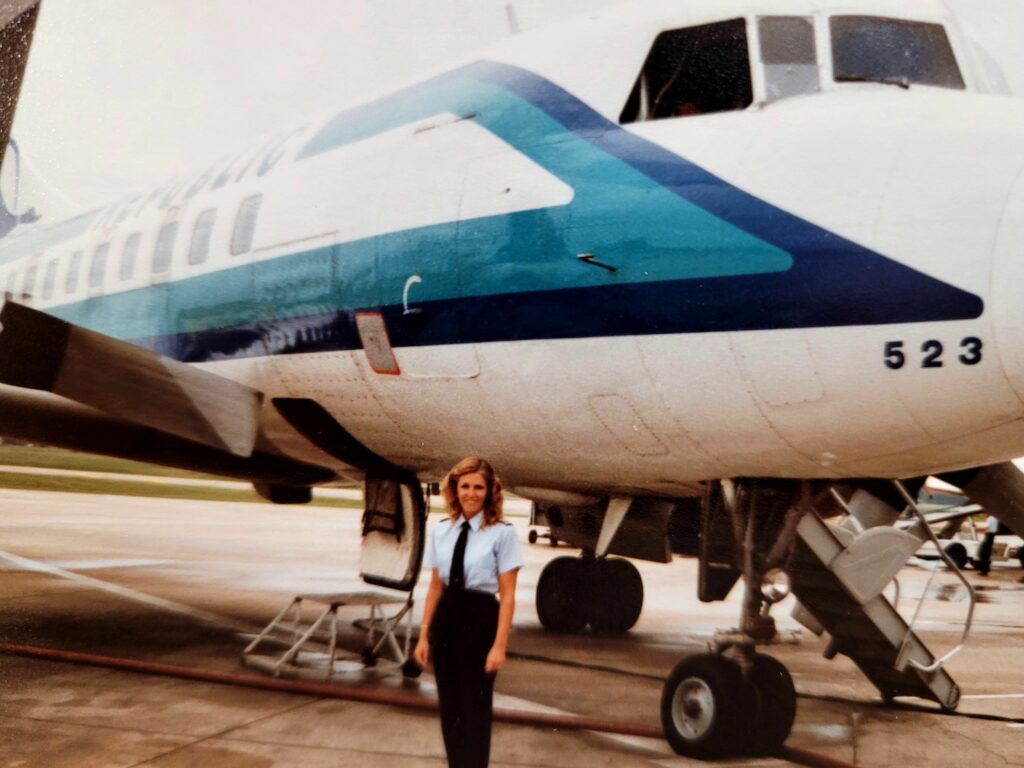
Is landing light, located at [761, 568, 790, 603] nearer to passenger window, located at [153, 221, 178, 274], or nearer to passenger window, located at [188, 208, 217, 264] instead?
passenger window, located at [188, 208, 217, 264]

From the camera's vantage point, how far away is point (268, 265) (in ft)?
24.4

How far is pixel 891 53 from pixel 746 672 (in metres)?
3.40

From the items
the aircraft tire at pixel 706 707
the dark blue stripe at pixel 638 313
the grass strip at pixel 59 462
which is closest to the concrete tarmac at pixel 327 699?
the aircraft tire at pixel 706 707

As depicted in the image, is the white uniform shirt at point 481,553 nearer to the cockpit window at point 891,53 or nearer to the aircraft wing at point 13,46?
the cockpit window at point 891,53

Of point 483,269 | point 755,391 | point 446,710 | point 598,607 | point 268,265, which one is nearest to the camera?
point 446,710

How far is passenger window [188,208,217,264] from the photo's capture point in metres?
8.23

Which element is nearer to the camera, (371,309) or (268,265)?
(371,309)

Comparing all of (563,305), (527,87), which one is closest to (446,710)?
(563,305)

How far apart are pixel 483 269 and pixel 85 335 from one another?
2.69m

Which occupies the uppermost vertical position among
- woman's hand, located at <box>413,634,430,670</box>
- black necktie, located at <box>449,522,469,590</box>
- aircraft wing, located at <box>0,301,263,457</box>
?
aircraft wing, located at <box>0,301,263,457</box>

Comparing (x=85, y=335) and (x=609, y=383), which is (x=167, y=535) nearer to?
(x=85, y=335)

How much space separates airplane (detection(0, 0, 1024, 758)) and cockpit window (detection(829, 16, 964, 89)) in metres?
0.02

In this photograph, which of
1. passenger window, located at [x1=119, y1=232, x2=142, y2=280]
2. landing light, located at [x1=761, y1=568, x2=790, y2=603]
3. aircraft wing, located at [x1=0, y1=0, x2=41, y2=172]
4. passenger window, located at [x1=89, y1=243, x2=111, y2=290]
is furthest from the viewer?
passenger window, located at [x1=89, y1=243, x2=111, y2=290]

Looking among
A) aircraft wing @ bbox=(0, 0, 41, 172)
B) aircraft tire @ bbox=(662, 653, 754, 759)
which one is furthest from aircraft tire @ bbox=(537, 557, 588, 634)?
aircraft wing @ bbox=(0, 0, 41, 172)
